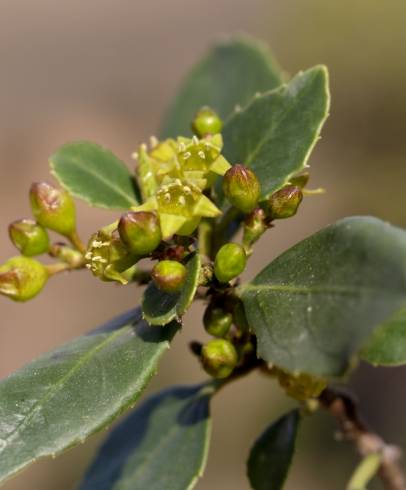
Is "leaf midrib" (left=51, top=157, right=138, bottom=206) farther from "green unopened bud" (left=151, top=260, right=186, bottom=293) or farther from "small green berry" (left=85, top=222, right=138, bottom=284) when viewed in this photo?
"green unopened bud" (left=151, top=260, right=186, bottom=293)

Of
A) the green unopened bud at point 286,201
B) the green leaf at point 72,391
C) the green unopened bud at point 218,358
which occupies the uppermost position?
the green unopened bud at point 286,201

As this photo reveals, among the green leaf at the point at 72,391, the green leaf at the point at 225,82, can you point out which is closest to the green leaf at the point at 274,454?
the green leaf at the point at 72,391

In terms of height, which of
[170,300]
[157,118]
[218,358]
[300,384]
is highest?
[170,300]

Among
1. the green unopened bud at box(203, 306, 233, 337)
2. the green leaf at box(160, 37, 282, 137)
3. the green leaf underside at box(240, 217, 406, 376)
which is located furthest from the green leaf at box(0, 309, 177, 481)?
the green leaf at box(160, 37, 282, 137)

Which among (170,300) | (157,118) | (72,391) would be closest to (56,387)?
(72,391)

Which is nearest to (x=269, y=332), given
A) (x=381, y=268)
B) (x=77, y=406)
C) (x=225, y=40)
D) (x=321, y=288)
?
(x=321, y=288)

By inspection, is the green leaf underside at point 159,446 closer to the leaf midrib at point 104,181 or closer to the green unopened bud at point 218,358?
the green unopened bud at point 218,358

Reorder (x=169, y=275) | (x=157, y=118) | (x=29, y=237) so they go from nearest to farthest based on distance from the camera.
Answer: (x=169, y=275)
(x=29, y=237)
(x=157, y=118)

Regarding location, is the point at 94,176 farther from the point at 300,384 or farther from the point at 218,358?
the point at 300,384
